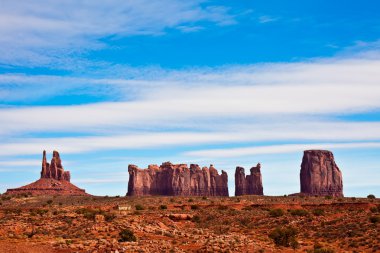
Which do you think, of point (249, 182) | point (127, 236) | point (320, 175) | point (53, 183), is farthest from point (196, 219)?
point (53, 183)

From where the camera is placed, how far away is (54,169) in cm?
17138

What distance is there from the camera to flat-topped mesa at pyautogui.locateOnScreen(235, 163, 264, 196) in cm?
16625

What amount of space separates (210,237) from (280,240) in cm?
672

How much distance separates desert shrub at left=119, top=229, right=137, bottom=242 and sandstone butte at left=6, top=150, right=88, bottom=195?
355ft

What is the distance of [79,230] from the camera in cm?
5388

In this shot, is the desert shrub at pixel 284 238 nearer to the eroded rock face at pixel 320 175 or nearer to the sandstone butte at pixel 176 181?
the eroded rock face at pixel 320 175

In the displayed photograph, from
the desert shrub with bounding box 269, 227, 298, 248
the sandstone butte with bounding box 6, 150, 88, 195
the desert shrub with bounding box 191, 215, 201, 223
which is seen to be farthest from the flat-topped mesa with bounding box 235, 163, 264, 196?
the desert shrub with bounding box 269, 227, 298, 248

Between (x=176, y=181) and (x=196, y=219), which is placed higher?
(x=176, y=181)

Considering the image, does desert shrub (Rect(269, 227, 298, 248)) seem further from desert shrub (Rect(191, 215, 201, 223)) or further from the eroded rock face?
the eroded rock face

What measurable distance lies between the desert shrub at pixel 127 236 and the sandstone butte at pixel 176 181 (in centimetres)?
12055

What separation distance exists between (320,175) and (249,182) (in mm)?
22957

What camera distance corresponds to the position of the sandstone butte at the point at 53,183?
157m

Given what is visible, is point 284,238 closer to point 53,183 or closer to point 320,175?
point 320,175

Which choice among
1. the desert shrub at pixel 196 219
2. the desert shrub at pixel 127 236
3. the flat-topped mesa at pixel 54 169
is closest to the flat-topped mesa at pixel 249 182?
the flat-topped mesa at pixel 54 169
